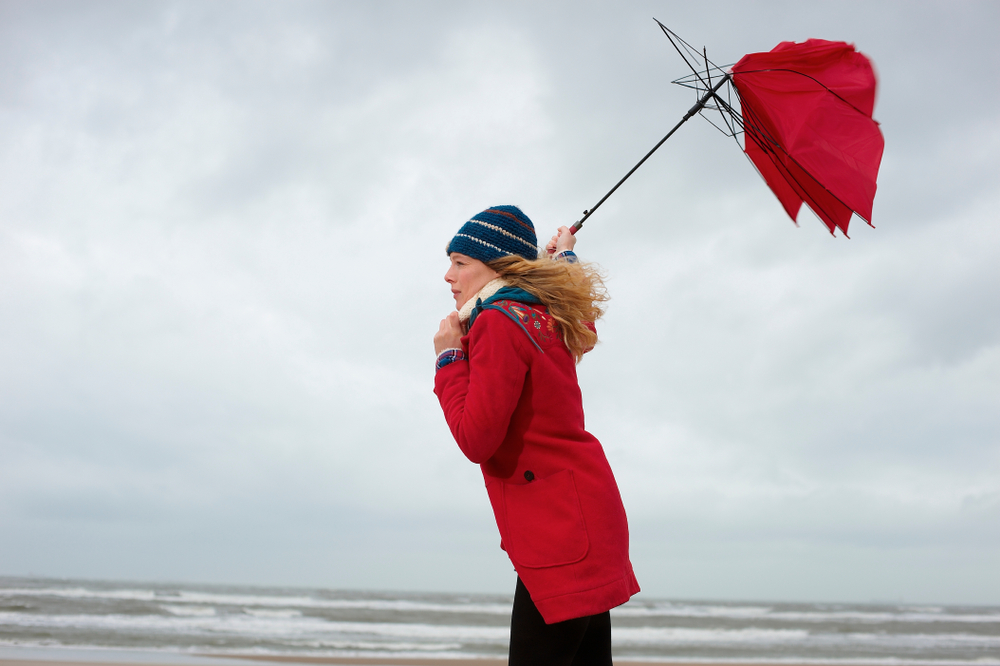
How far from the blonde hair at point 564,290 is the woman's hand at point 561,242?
0.99 feet

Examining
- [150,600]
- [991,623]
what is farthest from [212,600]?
[991,623]

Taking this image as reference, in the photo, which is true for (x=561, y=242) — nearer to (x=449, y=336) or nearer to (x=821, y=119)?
(x=449, y=336)

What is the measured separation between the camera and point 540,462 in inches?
65.2

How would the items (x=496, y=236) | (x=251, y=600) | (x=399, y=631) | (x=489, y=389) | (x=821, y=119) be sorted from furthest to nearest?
1. (x=251, y=600)
2. (x=399, y=631)
3. (x=821, y=119)
4. (x=496, y=236)
5. (x=489, y=389)

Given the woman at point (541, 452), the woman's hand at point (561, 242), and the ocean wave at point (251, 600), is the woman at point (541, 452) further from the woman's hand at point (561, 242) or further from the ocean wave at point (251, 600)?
the ocean wave at point (251, 600)

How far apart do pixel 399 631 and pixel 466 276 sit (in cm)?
1264

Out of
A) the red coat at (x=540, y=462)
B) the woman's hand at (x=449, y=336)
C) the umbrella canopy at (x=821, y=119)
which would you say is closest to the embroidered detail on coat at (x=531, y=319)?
the red coat at (x=540, y=462)

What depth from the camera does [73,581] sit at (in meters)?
24.0

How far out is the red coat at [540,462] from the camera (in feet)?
5.18

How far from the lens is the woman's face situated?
1.91 meters

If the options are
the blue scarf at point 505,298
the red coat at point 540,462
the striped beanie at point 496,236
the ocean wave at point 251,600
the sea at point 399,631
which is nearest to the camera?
the red coat at point 540,462

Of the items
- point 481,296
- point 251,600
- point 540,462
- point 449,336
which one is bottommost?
point 251,600

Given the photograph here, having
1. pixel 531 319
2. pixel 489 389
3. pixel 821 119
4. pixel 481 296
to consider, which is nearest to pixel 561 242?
pixel 481 296

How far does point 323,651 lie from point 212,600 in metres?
10.0
